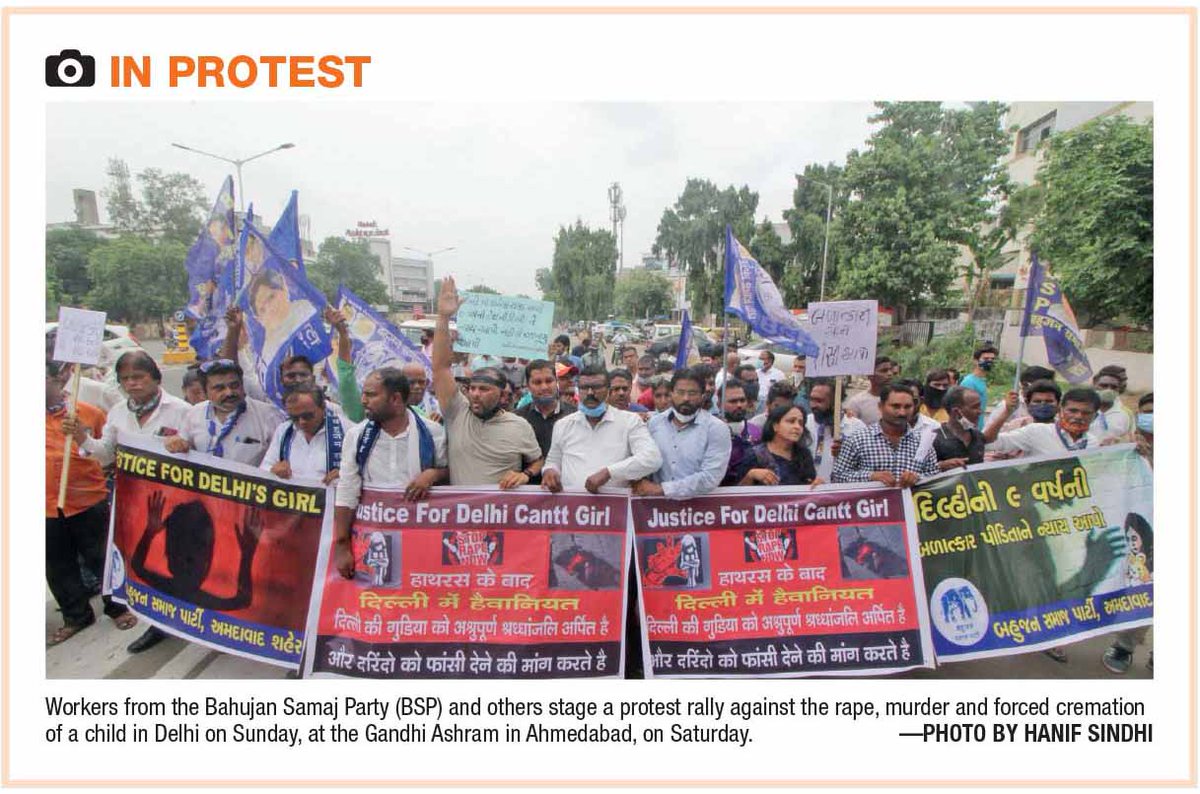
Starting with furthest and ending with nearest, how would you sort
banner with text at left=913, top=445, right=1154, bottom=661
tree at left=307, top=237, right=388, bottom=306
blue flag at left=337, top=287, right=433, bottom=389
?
tree at left=307, top=237, right=388, bottom=306, blue flag at left=337, top=287, right=433, bottom=389, banner with text at left=913, top=445, right=1154, bottom=661

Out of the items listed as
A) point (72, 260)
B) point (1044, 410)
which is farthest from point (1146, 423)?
point (72, 260)

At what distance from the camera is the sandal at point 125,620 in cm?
401

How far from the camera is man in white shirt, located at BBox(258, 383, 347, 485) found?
344 cm

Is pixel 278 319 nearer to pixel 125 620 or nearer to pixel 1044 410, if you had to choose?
pixel 125 620

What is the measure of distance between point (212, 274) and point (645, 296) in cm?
6206

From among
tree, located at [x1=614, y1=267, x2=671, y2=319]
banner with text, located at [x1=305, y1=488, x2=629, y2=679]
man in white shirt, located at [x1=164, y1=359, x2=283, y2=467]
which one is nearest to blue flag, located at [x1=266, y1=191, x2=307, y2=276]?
man in white shirt, located at [x1=164, y1=359, x2=283, y2=467]

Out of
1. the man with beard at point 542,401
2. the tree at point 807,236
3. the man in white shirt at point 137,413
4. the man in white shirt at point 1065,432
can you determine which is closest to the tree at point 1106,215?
the man in white shirt at point 1065,432

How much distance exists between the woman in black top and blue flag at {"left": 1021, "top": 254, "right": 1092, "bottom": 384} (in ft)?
8.75

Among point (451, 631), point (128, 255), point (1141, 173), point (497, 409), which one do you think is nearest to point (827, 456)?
point (497, 409)

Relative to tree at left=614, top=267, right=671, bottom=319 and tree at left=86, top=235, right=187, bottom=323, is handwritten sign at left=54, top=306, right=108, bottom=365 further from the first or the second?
tree at left=614, top=267, right=671, bottom=319

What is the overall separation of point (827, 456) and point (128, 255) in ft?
122

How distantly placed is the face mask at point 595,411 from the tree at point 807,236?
2933 centimetres

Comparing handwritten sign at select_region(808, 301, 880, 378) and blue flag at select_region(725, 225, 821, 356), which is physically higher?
blue flag at select_region(725, 225, 821, 356)

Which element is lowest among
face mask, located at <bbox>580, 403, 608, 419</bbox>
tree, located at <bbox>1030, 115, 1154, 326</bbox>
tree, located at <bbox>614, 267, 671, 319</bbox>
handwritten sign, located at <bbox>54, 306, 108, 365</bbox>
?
face mask, located at <bbox>580, 403, 608, 419</bbox>
